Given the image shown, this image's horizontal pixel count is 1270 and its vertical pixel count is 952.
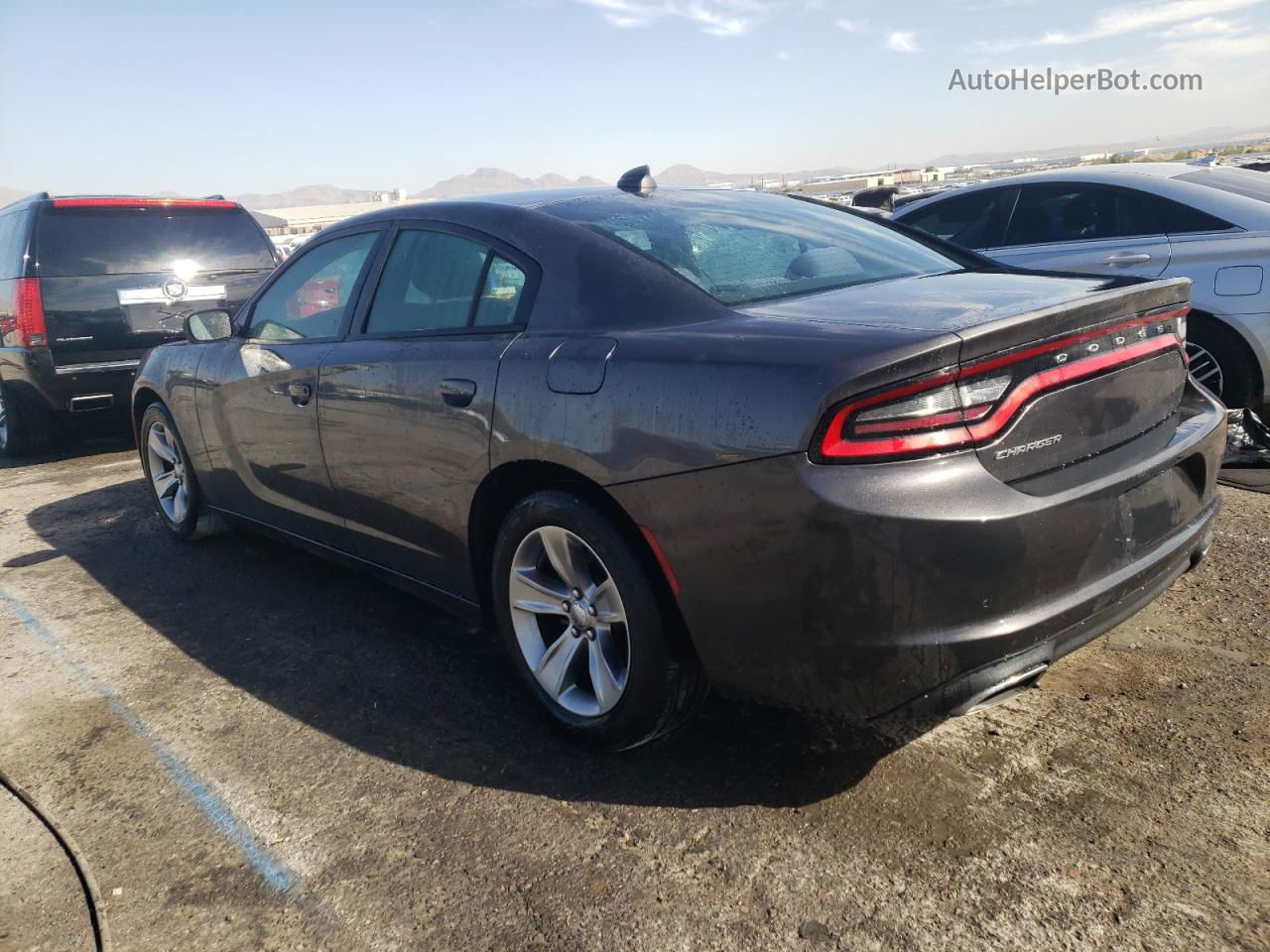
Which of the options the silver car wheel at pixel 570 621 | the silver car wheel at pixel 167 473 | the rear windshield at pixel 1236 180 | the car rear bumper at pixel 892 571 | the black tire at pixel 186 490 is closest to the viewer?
the car rear bumper at pixel 892 571

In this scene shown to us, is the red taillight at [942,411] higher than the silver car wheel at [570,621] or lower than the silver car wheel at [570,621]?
higher

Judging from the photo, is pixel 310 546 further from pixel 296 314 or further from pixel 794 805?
pixel 794 805

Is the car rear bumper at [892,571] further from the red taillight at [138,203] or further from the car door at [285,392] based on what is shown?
the red taillight at [138,203]

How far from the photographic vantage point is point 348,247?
3.85 meters

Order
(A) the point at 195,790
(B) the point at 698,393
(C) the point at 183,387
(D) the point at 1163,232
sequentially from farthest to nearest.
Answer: (D) the point at 1163,232 < (C) the point at 183,387 < (A) the point at 195,790 < (B) the point at 698,393

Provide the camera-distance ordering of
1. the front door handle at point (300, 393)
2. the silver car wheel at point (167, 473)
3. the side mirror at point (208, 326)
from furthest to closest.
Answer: the silver car wheel at point (167, 473)
the side mirror at point (208, 326)
the front door handle at point (300, 393)

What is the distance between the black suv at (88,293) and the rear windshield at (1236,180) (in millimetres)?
6814

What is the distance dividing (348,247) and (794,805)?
8.66 feet

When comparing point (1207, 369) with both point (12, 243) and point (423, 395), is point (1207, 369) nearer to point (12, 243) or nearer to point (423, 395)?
point (423, 395)

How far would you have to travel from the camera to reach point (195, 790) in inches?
111

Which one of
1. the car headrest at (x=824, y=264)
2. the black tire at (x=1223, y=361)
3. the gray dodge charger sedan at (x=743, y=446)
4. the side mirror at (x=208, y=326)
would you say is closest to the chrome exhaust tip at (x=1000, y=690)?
the gray dodge charger sedan at (x=743, y=446)

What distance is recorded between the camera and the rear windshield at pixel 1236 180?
558 cm

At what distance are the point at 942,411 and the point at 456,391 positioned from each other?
1.47m

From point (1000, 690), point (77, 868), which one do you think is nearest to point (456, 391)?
point (77, 868)
